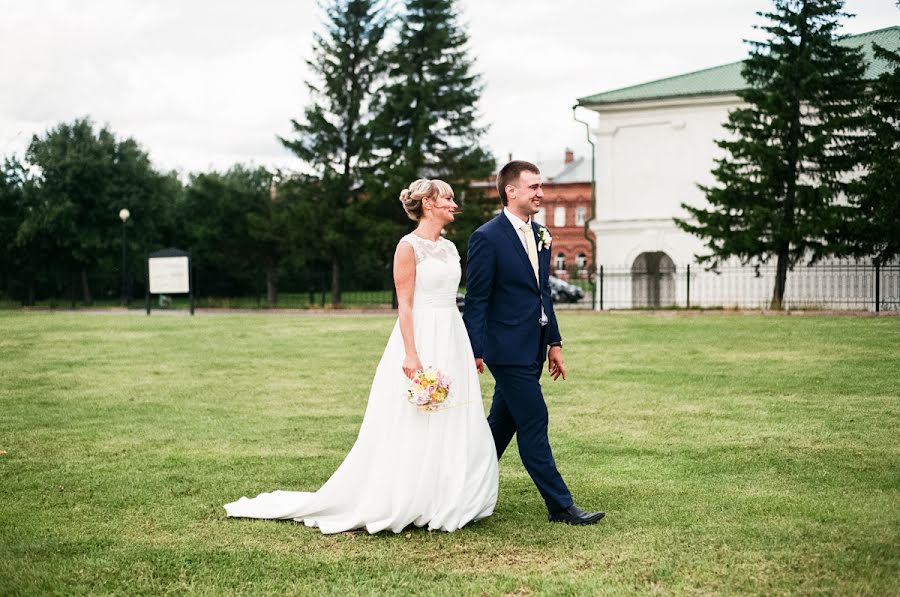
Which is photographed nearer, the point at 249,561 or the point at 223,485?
the point at 249,561

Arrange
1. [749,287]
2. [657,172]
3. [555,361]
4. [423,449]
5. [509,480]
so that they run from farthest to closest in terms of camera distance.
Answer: [657,172]
[749,287]
[509,480]
[555,361]
[423,449]

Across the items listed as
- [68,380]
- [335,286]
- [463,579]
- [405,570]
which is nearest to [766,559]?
[463,579]

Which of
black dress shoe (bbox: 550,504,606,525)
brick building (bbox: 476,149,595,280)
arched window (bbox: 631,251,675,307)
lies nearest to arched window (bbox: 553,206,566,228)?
brick building (bbox: 476,149,595,280)

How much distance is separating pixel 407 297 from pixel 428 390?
0.59 meters

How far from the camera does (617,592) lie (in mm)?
4227

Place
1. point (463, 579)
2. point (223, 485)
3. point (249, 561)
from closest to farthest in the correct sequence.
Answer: point (463, 579) → point (249, 561) → point (223, 485)

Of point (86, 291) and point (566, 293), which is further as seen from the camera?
point (86, 291)

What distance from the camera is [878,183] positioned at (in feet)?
87.0

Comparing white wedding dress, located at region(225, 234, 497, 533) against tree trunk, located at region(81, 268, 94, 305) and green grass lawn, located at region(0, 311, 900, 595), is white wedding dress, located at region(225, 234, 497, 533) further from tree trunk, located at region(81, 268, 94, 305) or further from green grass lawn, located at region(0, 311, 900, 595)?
tree trunk, located at region(81, 268, 94, 305)

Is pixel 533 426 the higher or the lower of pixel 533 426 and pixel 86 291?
the lower

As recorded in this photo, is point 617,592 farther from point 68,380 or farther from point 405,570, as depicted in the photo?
point 68,380

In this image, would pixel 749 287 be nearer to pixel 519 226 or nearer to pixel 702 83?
pixel 702 83

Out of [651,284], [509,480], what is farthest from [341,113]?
[509,480]

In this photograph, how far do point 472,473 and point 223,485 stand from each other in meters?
2.18
